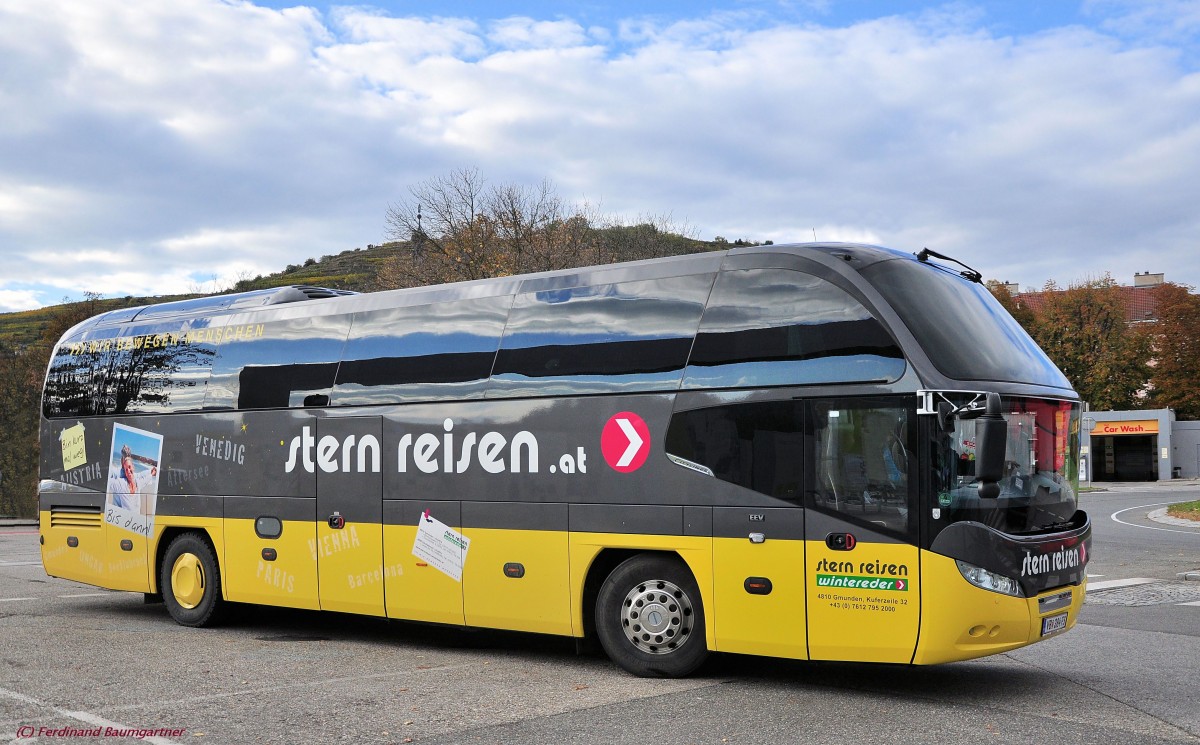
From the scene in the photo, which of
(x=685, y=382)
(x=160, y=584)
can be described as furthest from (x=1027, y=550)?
(x=160, y=584)

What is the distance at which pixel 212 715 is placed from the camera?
24.2 ft

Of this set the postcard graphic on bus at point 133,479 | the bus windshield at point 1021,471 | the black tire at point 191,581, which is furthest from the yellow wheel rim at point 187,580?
the bus windshield at point 1021,471

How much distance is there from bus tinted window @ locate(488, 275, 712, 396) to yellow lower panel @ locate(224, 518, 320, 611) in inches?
116

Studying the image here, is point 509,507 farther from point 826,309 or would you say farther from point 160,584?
point 160,584

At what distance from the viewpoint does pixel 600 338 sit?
936 centimetres

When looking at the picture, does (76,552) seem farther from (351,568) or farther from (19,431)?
(19,431)

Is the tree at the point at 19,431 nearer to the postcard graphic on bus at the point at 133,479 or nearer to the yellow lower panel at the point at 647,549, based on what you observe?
the postcard graphic on bus at the point at 133,479

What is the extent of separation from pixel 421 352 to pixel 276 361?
7.13 ft

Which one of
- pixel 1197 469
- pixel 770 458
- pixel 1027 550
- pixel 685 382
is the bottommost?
pixel 1197 469

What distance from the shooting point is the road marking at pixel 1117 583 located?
1559 centimetres

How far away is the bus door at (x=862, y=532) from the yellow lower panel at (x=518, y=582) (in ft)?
7.58

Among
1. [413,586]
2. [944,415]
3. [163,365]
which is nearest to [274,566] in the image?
[413,586]

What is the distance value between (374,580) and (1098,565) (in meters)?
13.8

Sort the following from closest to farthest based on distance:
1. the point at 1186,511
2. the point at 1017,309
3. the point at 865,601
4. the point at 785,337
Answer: the point at 865,601
the point at 785,337
the point at 1186,511
the point at 1017,309
